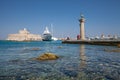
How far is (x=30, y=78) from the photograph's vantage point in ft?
45.4

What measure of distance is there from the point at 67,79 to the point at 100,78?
8.67ft

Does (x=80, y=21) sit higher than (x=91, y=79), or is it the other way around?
(x=80, y=21)

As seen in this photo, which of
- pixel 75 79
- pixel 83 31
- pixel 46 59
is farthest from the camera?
pixel 83 31

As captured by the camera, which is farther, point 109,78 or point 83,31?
point 83,31

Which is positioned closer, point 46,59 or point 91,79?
point 91,79

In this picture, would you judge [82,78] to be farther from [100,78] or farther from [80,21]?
[80,21]

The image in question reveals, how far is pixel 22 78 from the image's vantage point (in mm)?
13750

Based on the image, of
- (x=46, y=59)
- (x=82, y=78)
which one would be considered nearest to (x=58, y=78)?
(x=82, y=78)

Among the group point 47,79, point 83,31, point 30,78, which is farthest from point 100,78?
point 83,31

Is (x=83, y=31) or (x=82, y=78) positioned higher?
(x=83, y=31)

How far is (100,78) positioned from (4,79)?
7.45 m

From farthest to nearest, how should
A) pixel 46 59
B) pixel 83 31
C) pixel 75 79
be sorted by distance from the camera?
1. pixel 83 31
2. pixel 46 59
3. pixel 75 79

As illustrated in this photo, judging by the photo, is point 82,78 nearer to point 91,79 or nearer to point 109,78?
point 91,79

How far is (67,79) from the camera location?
43.9 feet
